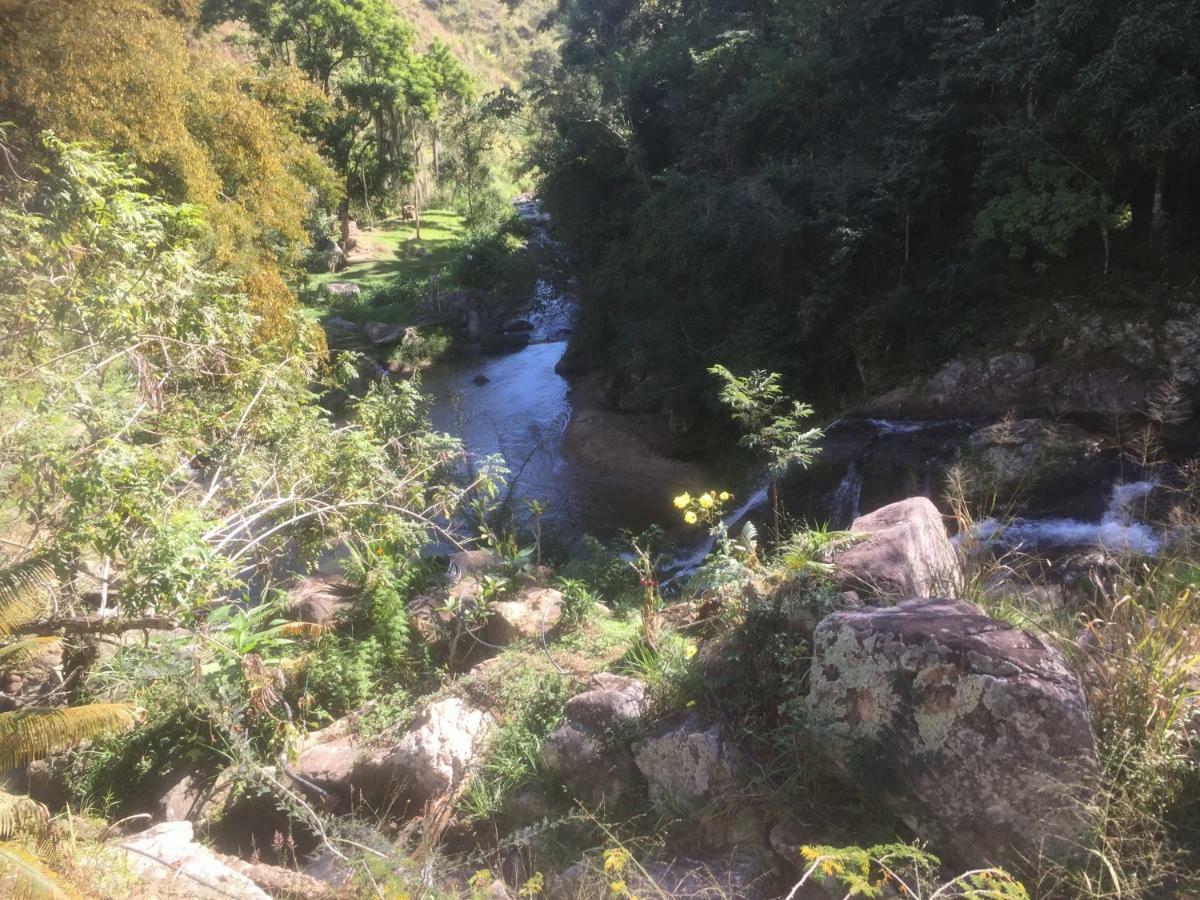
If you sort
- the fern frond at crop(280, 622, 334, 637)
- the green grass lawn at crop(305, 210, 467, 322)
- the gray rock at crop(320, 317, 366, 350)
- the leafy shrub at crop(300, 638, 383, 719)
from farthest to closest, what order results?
the green grass lawn at crop(305, 210, 467, 322), the gray rock at crop(320, 317, 366, 350), the fern frond at crop(280, 622, 334, 637), the leafy shrub at crop(300, 638, 383, 719)

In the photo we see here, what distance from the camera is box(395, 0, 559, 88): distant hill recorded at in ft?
183

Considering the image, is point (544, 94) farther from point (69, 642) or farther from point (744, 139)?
point (69, 642)

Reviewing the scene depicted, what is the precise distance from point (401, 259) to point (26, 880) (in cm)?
2750

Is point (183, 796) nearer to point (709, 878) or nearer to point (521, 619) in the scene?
point (521, 619)

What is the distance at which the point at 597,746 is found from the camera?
391 centimetres

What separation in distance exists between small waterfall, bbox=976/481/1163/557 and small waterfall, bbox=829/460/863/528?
5.50ft

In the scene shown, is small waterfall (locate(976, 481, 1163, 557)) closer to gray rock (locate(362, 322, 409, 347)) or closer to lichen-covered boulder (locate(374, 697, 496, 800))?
lichen-covered boulder (locate(374, 697, 496, 800))

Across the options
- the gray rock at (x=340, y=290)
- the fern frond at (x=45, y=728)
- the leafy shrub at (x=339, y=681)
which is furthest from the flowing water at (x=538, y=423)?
the gray rock at (x=340, y=290)

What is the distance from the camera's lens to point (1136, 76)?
787 centimetres

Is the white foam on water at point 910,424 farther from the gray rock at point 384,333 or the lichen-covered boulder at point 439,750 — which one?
the gray rock at point 384,333

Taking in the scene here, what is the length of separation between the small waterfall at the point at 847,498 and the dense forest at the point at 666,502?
0.06 metres

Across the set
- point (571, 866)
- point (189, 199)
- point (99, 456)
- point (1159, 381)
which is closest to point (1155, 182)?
point (1159, 381)

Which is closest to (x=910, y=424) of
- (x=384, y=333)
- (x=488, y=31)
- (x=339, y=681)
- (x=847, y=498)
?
(x=847, y=498)

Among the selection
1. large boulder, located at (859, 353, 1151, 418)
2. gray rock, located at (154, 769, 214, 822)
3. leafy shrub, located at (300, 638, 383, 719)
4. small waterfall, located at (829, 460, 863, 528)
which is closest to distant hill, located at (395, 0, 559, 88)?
large boulder, located at (859, 353, 1151, 418)
